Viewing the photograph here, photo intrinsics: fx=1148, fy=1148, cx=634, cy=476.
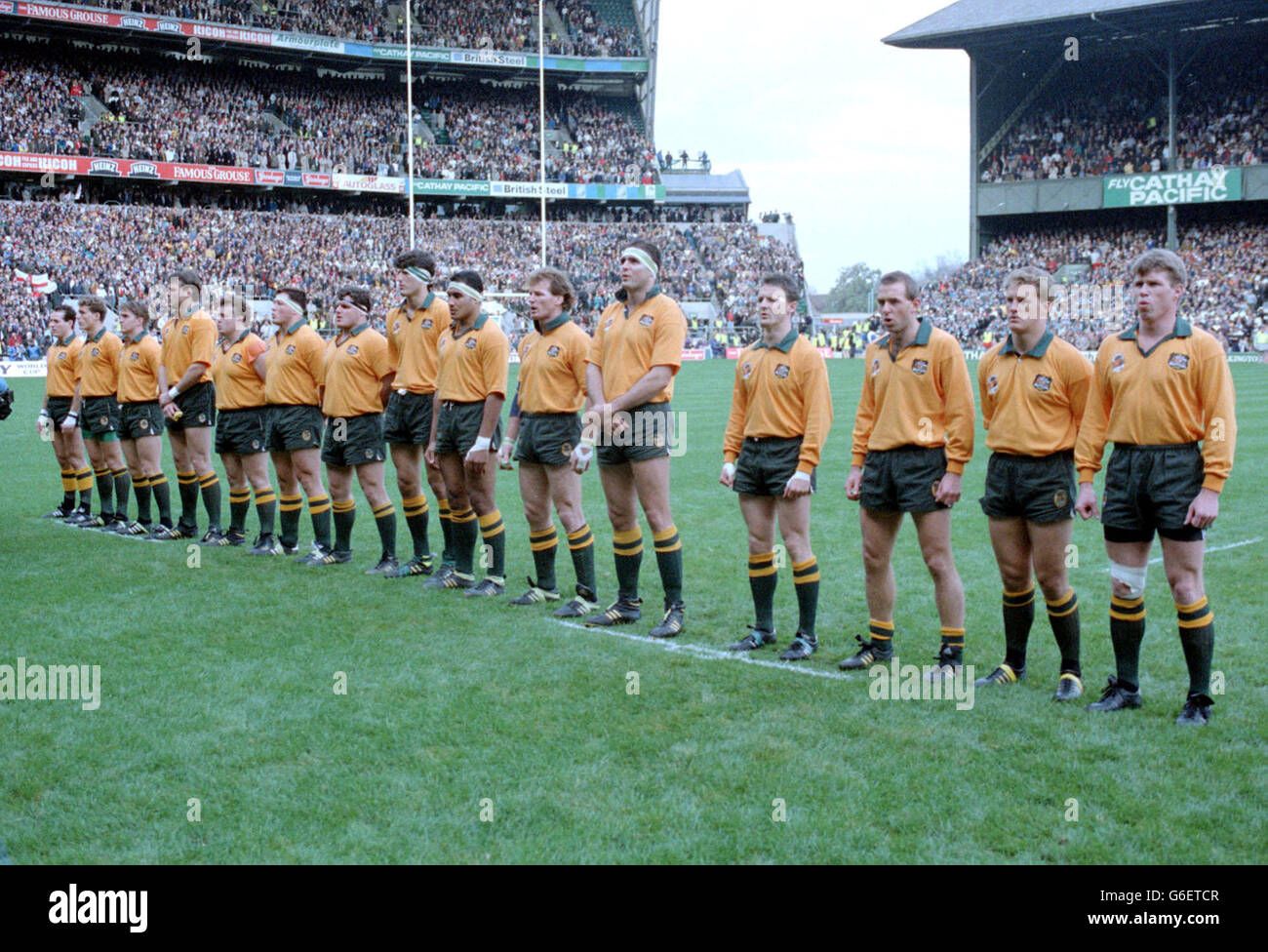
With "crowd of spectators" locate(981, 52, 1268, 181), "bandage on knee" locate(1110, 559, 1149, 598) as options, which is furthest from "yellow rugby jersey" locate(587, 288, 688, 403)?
"crowd of spectators" locate(981, 52, 1268, 181)

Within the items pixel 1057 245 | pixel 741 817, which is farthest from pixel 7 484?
pixel 1057 245

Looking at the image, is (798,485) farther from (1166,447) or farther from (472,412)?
(472,412)

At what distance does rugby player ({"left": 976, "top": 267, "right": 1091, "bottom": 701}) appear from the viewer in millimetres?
5723

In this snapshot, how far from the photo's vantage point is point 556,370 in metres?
7.68

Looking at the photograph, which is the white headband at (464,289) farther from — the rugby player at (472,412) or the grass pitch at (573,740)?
the grass pitch at (573,740)

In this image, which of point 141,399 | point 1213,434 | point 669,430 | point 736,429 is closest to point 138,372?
point 141,399

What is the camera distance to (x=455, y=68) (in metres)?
52.3

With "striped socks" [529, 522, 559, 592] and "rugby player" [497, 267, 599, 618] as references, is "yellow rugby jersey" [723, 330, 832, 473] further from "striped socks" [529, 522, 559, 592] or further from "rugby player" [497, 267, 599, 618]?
"striped socks" [529, 522, 559, 592]

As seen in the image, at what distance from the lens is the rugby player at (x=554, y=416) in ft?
25.2

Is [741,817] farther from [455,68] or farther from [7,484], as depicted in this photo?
[455,68]

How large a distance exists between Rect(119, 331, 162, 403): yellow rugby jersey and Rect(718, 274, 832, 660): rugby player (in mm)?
6531

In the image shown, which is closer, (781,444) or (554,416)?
(781,444)

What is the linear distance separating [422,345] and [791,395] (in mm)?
3375

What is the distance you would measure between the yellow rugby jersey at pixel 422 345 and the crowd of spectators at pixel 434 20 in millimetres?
42748
